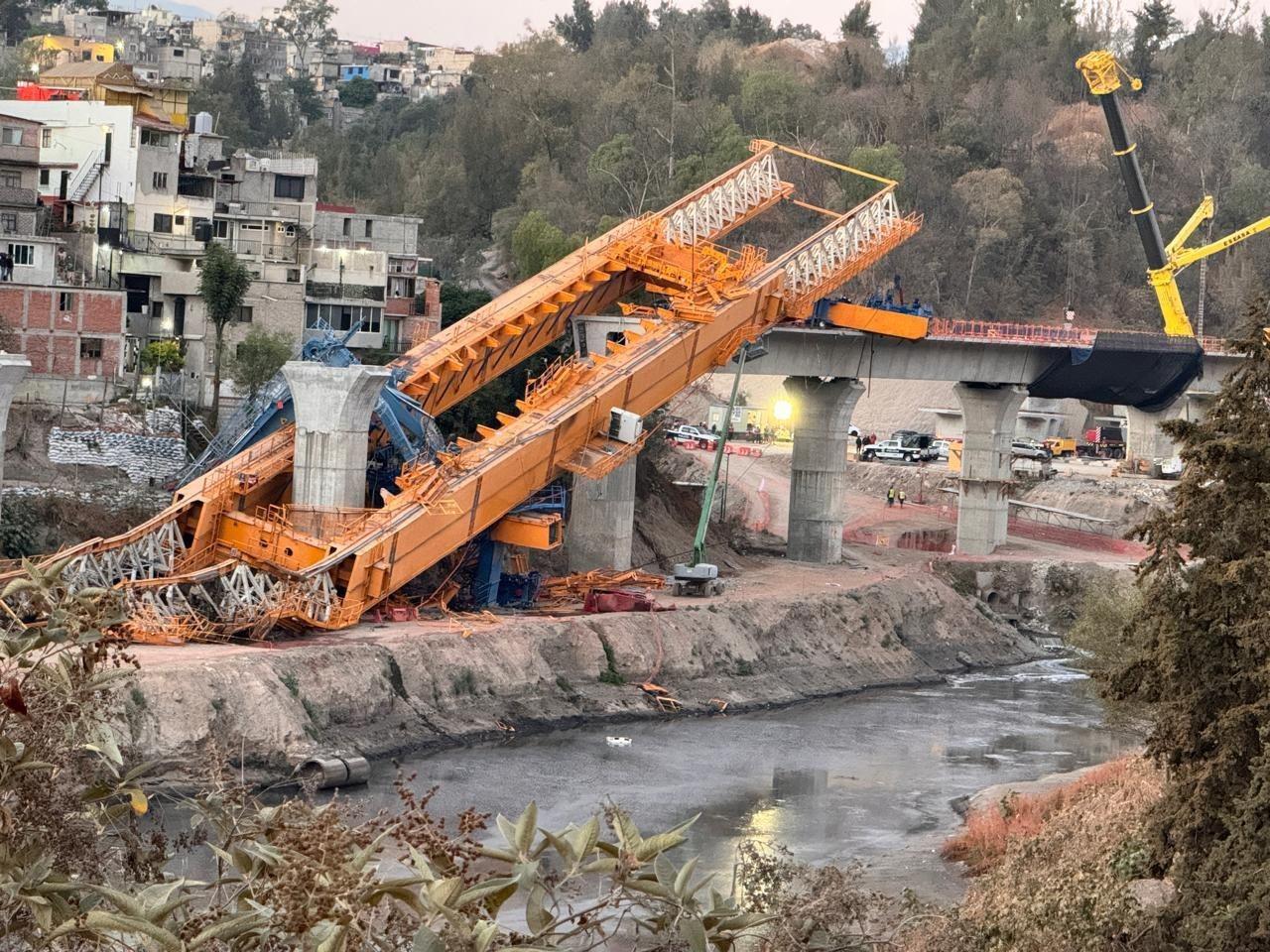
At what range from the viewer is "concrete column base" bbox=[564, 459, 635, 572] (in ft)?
238

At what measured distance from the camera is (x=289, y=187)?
94.4 meters

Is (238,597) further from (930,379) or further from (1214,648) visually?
(930,379)

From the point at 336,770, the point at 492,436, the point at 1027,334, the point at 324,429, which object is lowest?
the point at 336,770

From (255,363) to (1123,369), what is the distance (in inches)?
1407

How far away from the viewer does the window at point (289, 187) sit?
308 feet

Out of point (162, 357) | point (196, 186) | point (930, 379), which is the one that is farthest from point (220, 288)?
point (930, 379)

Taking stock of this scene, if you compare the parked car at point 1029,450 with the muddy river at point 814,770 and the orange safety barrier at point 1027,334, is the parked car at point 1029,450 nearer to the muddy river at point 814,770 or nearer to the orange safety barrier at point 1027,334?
the orange safety barrier at point 1027,334

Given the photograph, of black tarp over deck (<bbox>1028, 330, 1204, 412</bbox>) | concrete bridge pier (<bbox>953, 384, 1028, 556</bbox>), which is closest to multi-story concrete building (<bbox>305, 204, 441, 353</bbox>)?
concrete bridge pier (<bbox>953, 384, 1028, 556</bbox>)

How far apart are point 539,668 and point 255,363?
2023 cm

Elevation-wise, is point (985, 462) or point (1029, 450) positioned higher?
point (985, 462)

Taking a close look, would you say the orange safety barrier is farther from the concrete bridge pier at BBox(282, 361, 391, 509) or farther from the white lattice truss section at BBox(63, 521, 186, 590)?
the white lattice truss section at BBox(63, 521, 186, 590)

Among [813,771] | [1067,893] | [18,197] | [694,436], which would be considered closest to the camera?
[1067,893]

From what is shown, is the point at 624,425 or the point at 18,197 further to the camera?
the point at 18,197

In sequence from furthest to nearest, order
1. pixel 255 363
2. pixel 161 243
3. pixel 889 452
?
pixel 889 452 < pixel 161 243 < pixel 255 363
